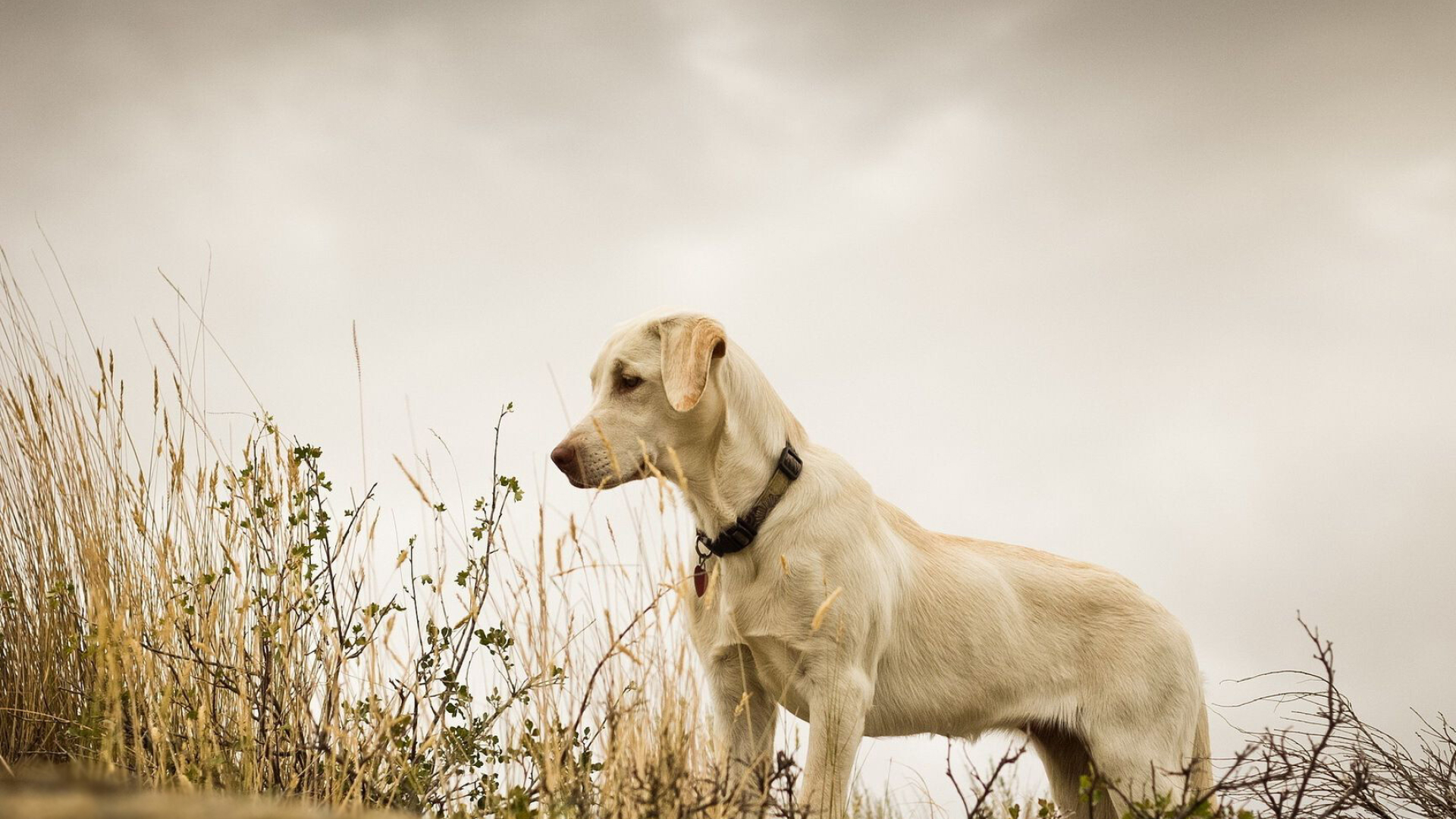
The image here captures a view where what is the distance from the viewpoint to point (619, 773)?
2441 mm

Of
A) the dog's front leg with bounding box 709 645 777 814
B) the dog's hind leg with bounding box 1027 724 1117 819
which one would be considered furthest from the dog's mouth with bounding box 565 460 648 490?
the dog's hind leg with bounding box 1027 724 1117 819

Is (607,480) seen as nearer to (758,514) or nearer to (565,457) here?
(565,457)

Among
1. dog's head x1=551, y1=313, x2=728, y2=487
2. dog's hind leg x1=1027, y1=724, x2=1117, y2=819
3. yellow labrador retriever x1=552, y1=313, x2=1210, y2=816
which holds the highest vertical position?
dog's head x1=551, y1=313, x2=728, y2=487

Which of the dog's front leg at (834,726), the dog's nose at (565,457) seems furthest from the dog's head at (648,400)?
the dog's front leg at (834,726)

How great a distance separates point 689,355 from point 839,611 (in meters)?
0.91

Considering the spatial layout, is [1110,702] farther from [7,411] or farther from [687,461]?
[7,411]

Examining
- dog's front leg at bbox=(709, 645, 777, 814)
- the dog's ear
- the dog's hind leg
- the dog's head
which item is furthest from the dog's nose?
the dog's hind leg

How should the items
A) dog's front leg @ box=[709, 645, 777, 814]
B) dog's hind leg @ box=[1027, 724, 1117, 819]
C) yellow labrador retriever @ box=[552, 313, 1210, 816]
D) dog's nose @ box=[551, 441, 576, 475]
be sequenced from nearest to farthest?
1. dog's nose @ box=[551, 441, 576, 475]
2. yellow labrador retriever @ box=[552, 313, 1210, 816]
3. dog's front leg @ box=[709, 645, 777, 814]
4. dog's hind leg @ box=[1027, 724, 1117, 819]

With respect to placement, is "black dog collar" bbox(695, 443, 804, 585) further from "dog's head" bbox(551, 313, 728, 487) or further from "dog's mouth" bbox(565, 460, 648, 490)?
"dog's mouth" bbox(565, 460, 648, 490)

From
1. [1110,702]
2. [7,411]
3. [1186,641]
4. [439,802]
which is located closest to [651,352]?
[439,802]

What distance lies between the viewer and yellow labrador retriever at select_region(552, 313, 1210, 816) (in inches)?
127

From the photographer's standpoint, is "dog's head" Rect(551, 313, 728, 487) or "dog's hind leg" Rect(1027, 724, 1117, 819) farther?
"dog's hind leg" Rect(1027, 724, 1117, 819)

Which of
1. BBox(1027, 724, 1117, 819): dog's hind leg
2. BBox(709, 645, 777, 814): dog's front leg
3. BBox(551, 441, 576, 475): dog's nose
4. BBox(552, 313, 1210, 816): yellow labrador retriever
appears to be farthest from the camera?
BBox(1027, 724, 1117, 819): dog's hind leg

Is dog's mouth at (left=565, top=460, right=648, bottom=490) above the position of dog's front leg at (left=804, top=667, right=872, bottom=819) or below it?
above
